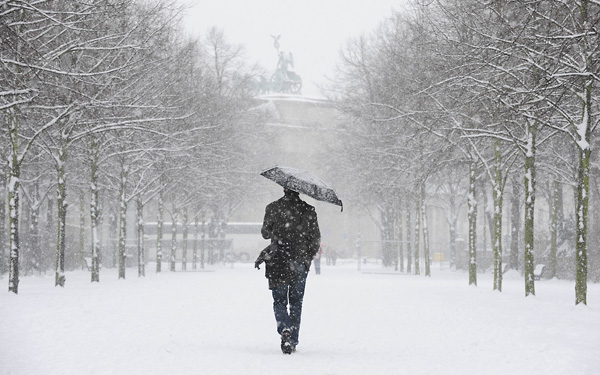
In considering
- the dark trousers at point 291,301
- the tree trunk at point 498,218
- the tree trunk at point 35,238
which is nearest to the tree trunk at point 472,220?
the tree trunk at point 498,218

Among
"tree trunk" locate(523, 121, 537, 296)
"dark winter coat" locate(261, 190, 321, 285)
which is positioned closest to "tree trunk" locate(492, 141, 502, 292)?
"tree trunk" locate(523, 121, 537, 296)

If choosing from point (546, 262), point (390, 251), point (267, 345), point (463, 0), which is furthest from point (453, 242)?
point (267, 345)

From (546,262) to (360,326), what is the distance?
20.6 m

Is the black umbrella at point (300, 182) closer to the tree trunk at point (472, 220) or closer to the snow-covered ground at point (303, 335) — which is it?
the snow-covered ground at point (303, 335)

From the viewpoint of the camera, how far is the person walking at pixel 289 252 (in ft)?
27.8

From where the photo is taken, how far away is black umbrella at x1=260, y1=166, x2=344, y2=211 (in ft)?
27.6

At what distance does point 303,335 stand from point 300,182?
261 centimetres

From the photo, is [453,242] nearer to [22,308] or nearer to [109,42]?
[109,42]

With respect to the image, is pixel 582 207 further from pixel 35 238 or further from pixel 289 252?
pixel 35 238

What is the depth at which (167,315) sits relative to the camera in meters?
12.3

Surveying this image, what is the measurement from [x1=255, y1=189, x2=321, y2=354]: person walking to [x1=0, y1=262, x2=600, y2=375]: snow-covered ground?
49cm

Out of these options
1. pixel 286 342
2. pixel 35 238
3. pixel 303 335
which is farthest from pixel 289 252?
pixel 35 238

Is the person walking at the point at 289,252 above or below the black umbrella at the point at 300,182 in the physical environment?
below

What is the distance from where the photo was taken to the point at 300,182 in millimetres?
8500
